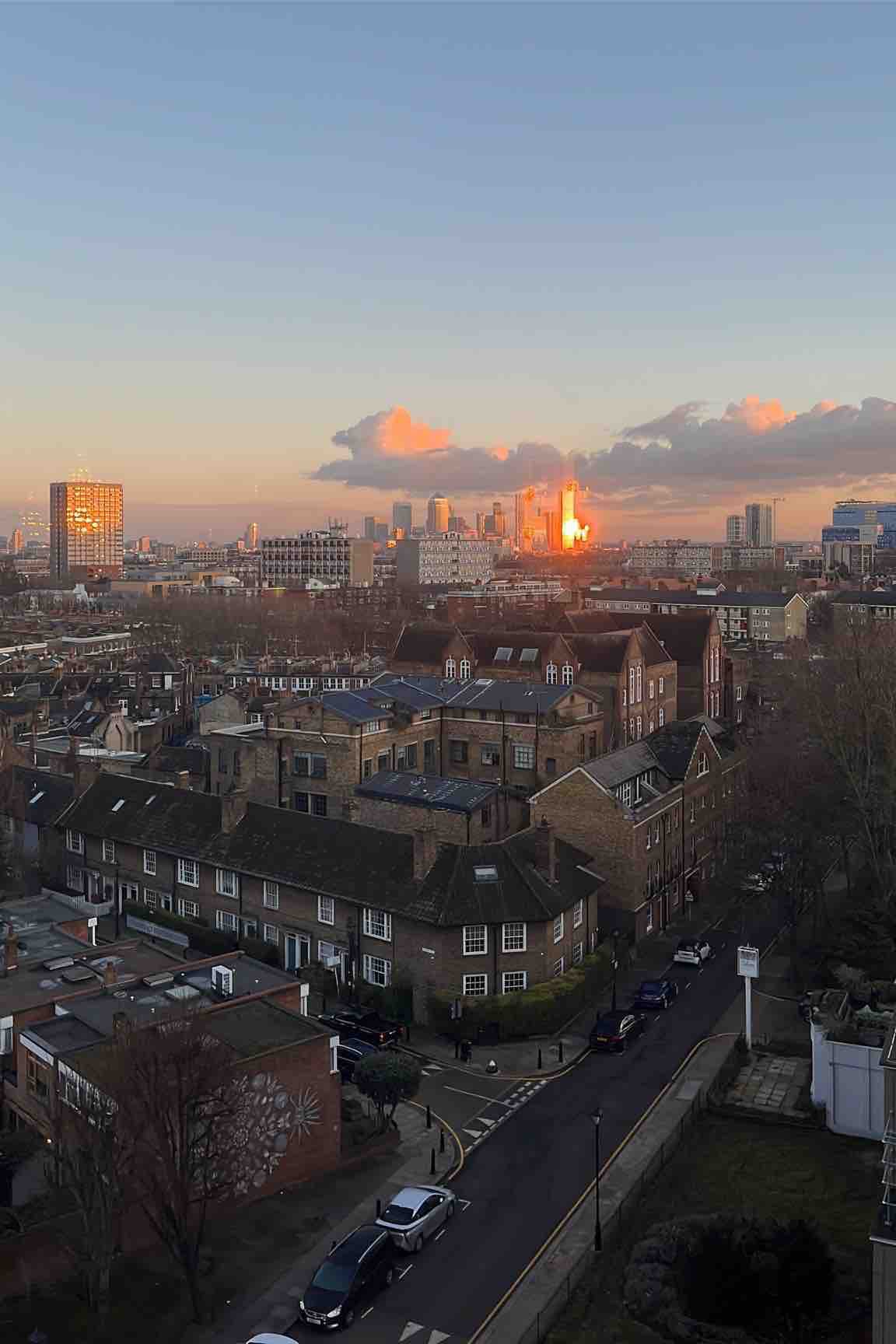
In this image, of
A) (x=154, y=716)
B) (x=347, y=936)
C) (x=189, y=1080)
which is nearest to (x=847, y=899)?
(x=347, y=936)

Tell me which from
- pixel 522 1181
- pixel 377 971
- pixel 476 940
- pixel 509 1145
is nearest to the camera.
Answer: pixel 522 1181

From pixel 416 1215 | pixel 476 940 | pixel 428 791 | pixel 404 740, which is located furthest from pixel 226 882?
pixel 416 1215

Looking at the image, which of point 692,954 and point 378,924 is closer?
point 378,924

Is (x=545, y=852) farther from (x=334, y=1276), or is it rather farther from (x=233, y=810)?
(x=334, y=1276)

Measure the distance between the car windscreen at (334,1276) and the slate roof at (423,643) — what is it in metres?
51.3

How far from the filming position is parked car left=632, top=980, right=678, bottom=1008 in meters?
38.5

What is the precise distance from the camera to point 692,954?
1684 inches

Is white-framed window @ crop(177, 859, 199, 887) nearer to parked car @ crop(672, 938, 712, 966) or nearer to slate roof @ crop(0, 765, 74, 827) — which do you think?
slate roof @ crop(0, 765, 74, 827)

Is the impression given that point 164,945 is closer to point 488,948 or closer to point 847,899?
point 488,948

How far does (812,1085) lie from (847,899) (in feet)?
64.5

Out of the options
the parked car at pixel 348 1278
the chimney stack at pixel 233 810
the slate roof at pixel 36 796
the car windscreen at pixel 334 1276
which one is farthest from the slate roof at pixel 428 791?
the car windscreen at pixel 334 1276

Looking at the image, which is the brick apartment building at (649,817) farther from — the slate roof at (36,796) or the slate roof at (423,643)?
the slate roof at (36,796)

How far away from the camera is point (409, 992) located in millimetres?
37500

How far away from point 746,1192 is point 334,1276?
33.2 ft
